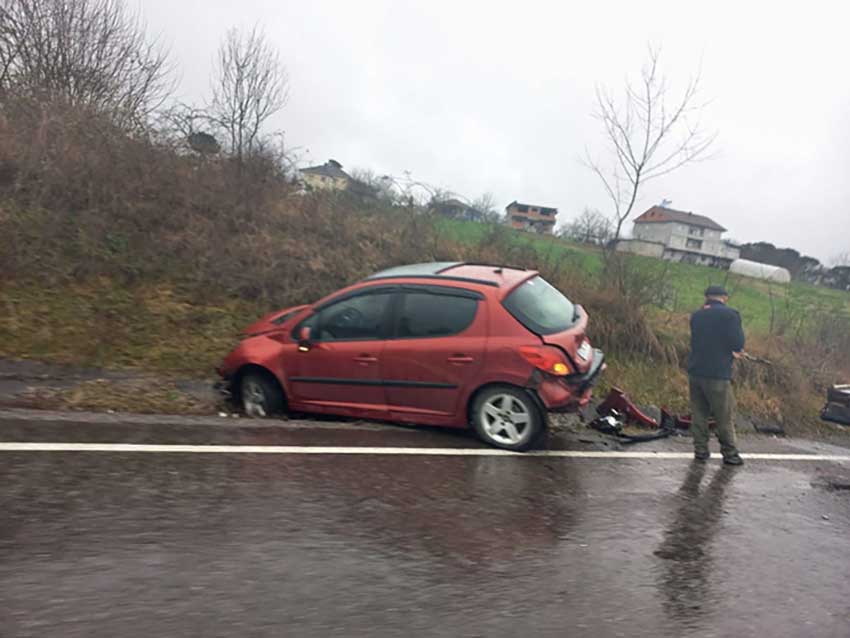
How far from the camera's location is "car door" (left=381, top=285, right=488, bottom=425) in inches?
242

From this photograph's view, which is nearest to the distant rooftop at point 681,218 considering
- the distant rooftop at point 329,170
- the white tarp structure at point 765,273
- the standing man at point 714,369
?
the white tarp structure at point 765,273

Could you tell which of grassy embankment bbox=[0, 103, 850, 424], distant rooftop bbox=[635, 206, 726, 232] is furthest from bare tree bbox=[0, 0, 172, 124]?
distant rooftop bbox=[635, 206, 726, 232]

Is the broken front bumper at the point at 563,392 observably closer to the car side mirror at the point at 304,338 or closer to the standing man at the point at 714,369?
the standing man at the point at 714,369

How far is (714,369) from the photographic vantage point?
6555 millimetres

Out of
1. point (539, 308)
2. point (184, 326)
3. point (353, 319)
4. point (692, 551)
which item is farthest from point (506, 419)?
point (184, 326)

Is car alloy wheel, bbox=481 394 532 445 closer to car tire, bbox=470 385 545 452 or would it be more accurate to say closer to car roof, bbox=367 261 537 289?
car tire, bbox=470 385 545 452

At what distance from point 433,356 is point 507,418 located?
0.92 m

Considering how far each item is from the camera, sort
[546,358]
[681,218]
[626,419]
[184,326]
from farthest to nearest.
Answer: [681,218] < [184,326] < [626,419] < [546,358]

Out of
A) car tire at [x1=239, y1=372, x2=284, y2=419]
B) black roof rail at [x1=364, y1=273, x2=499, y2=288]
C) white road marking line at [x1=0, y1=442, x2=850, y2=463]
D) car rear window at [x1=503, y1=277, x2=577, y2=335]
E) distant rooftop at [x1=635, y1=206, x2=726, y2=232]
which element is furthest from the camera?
distant rooftop at [x1=635, y1=206, x2=726, y2=232]

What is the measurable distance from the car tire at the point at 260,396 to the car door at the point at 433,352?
4.19 feet

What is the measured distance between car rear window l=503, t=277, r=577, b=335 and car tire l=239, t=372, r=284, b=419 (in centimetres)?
263

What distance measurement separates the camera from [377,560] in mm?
3654

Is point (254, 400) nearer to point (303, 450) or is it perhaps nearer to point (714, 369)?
point (303, 450)

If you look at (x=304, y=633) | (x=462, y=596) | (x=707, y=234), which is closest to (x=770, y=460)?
(x=462, y=596)
